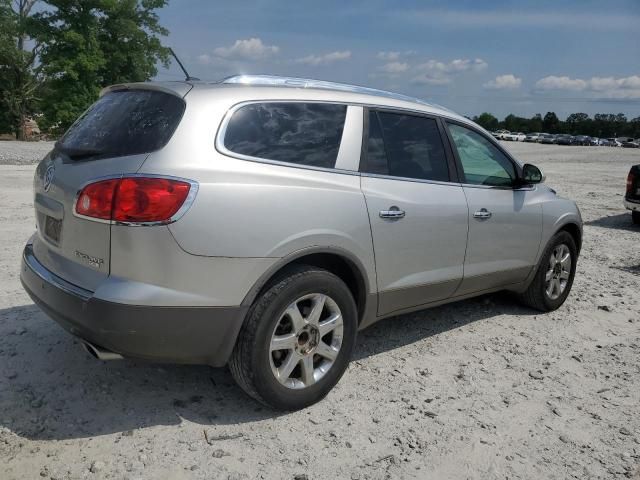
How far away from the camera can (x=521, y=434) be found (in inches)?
129

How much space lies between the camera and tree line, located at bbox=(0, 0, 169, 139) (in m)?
43.9

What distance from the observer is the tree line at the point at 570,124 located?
420ft

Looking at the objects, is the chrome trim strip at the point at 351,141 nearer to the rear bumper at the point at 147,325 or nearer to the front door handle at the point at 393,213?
the front door handle at the point at 393,213

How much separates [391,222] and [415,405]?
1.12 m

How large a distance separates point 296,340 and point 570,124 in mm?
144400

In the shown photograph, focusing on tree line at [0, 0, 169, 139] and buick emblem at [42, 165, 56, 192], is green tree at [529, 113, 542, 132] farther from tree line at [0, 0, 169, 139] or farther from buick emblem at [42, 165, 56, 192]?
buick emblem at [42, 165, 56, 192]

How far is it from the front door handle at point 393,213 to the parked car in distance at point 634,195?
8.91m

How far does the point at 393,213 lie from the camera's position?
3668 millimetres

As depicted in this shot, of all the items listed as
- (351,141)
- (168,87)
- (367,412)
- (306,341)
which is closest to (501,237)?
(351,141)

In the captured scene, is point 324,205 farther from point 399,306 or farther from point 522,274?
point 522,274

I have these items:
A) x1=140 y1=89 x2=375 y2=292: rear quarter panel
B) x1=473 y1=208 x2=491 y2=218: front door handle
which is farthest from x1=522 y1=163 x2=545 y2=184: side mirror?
x1=140 y1=89 x2=375 y2=292: rear quarter panel

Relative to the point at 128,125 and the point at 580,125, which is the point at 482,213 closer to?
the point at 128,125

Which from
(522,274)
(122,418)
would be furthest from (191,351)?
(522,274)

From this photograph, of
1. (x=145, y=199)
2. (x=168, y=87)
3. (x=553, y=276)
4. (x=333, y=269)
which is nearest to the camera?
(x=145, y=199)
